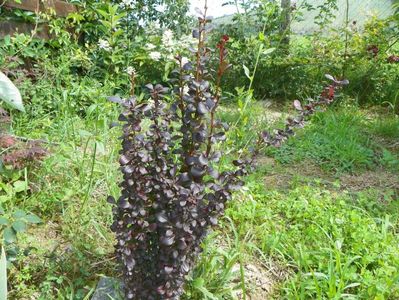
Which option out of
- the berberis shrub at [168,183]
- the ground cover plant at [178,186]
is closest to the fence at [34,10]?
the ground cover plant at [178,186]

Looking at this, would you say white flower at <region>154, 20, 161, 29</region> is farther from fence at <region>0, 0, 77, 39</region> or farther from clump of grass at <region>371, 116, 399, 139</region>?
clump of grass at <region>371, 116, 399, 139</region>

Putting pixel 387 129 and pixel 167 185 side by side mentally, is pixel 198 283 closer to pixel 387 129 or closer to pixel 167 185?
pixel 167 185

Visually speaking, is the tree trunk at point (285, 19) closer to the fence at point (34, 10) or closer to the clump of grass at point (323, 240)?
the fence at point (34, 10)

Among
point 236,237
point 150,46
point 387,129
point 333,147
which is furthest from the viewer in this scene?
point 150,46

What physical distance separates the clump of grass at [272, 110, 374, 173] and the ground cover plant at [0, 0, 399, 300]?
0.02 meters

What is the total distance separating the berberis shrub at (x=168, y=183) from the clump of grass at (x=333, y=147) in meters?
1.92

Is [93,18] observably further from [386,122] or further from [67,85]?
[386,122]

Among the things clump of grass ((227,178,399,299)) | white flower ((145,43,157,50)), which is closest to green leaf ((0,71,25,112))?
clump of grass ((227,178,399,299))

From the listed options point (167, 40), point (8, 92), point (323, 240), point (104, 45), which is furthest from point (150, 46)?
point (8, 92)

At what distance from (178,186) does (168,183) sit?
0.14 feet

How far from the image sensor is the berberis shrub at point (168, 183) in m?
1.51

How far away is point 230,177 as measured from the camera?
5.65 feet

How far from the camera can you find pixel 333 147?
146 inches

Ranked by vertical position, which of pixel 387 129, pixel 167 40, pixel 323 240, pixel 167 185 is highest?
pixel 167 185
